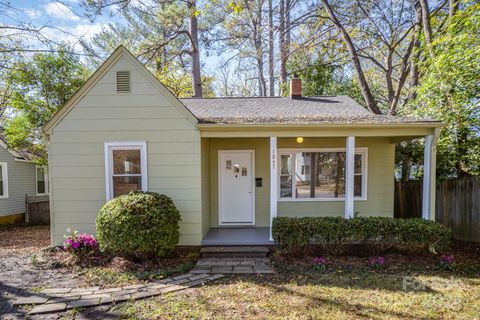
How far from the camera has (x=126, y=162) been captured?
19.7 feet

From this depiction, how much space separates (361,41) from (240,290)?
13.0 meters

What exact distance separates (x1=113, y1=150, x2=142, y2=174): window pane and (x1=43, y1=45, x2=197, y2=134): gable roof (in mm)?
1408

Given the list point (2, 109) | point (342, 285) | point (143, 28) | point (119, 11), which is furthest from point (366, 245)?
point (2, 109)

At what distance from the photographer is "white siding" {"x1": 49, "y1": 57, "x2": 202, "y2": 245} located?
5.85 metres

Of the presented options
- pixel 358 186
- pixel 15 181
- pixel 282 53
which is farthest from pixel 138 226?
pixel 282 53

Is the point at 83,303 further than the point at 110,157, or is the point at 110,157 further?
the point at 110,157

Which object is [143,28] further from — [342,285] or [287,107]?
[342,285]

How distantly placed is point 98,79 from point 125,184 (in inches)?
96.3

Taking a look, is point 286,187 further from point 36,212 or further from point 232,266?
point 36,212

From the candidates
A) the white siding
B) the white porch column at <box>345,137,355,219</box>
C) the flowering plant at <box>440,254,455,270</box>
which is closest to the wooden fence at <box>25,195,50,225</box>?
the white siding

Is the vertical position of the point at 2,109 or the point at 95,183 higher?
the point at 2,109

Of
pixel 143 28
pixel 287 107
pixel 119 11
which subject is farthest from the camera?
pixel 143 28

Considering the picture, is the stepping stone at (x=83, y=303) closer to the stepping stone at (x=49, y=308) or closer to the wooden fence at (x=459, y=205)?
the stepping stone at (x=49, y=308)

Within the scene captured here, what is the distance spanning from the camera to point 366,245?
5.73 meters
